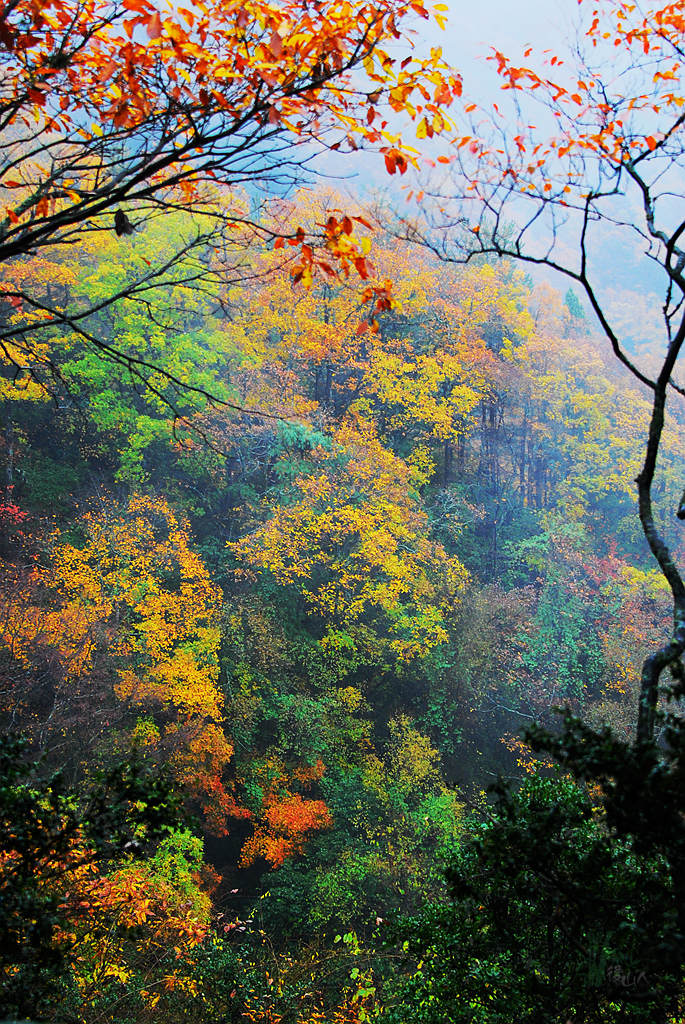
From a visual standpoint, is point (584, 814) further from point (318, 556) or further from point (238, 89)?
point (318, 556)

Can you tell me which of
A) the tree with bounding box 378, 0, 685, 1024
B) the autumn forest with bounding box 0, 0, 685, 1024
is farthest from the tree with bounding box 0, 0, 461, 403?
the tree with bounding box 378, 0, 685, 1024

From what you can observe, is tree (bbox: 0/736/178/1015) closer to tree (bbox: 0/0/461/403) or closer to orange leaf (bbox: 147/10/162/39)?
tree (bbox: 0/0/461/403)

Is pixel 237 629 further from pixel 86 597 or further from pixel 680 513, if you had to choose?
pixel 680 513

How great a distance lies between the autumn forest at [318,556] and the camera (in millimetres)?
2459

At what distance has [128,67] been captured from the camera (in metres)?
2.31

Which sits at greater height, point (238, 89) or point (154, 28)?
point (238, 89)

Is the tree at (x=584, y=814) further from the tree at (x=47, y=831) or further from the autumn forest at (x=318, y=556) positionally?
the tree at (x=47, y=831)

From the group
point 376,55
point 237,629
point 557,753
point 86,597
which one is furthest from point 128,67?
point 237,629

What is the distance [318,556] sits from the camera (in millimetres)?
13219

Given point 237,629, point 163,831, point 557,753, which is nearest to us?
point 557,753

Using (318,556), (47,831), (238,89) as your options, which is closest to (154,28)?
(238,89)

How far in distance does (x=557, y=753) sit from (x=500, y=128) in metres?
3.94

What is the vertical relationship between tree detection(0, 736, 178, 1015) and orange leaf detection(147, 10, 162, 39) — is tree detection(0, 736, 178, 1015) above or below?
below

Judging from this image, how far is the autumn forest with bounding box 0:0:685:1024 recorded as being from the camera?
246 centimetres
